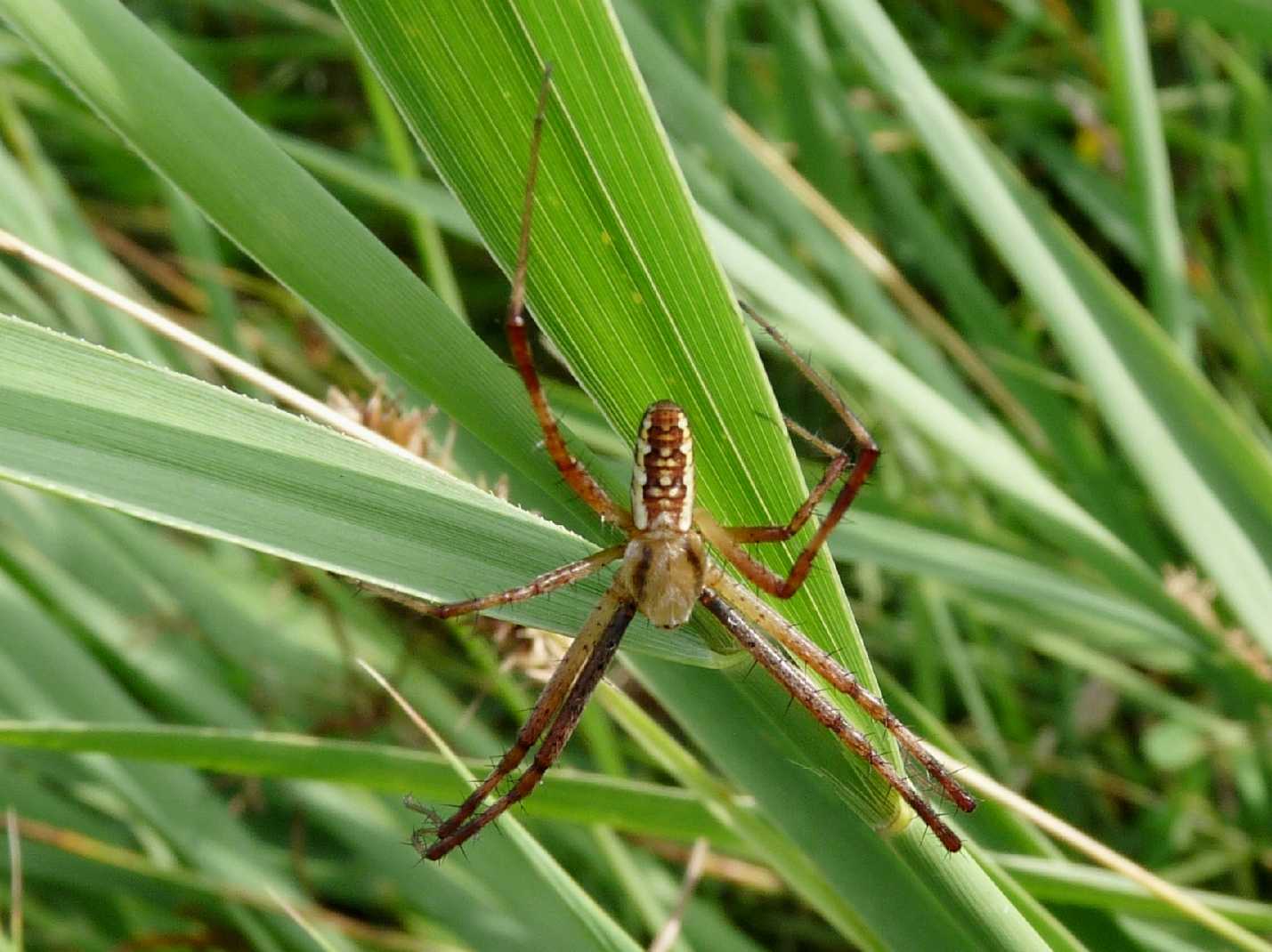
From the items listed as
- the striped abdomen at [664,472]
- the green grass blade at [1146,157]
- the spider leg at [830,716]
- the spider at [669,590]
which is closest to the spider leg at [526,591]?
the spider at [669,590]

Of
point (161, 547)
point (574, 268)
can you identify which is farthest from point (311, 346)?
point (574, 268)

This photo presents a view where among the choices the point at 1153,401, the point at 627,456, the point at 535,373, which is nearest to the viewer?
the point at 535,373

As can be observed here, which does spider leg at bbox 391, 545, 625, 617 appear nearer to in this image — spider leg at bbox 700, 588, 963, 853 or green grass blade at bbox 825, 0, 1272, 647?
spider leg at bbox 700, 588, 963, 853

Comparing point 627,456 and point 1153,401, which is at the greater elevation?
point 1153,401

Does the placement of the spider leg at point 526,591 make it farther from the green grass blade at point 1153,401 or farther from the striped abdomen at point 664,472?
the green grass blade at point 1153,401

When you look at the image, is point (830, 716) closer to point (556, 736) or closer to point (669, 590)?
point (669, 590)

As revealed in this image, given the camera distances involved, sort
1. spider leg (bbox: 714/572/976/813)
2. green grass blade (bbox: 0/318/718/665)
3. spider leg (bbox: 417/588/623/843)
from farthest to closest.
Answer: spider leg (bbox: 417/588/623/843) → spider leg (bbox: 714/572/976/813) → green grass blade (bbox: 0/318/718/665)

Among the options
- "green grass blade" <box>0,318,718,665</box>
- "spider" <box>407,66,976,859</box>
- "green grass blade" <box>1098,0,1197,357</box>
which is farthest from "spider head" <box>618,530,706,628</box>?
"green grass blade" <box>1098,0,1197,357</box>

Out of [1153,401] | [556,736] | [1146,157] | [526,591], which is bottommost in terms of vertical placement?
[556,736]

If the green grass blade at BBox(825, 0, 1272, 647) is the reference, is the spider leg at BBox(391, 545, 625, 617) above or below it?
below

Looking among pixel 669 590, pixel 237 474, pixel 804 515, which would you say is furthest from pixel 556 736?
pixel 237 474
